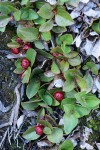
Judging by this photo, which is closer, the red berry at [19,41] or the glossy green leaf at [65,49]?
the glossy green leaf at [65,49]

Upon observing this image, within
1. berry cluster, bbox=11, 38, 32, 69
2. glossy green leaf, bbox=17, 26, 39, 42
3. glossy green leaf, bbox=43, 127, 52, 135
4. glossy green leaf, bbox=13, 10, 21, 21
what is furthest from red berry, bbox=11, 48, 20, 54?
glossy green leaf, bbox=43, 127, 52, 135

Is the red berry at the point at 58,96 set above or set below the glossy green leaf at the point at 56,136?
above

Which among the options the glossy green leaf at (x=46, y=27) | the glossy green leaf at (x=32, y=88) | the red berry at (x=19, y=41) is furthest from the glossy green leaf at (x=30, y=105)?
the glossy green leaf at (x=46, y=27)

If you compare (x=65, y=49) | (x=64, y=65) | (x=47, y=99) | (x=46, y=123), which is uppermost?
(x=65, y=49)

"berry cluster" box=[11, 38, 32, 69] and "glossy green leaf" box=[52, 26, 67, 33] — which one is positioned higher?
"glossy green leaf" box=[52, 26, 67, 33]

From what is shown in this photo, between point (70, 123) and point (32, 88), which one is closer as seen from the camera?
point (70, 123)

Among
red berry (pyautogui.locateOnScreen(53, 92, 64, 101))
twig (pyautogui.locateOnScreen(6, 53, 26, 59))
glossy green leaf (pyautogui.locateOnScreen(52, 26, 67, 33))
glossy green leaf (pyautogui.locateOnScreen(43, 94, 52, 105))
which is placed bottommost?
glossy green leaf (pyautogui.locateOnScreen(43, 94, 52, 105))

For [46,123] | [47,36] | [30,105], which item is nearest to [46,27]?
[47,36]

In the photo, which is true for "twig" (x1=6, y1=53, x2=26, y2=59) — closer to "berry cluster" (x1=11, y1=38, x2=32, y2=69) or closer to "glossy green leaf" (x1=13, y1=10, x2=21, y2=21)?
"berry cluster" (x1=11, y1=38, x2=32, y2=69)

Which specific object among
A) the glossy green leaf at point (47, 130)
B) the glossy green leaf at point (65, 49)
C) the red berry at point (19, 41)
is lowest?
the glossy green leaf at point (47, 130)

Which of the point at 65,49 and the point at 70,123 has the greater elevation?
the point at 65,49

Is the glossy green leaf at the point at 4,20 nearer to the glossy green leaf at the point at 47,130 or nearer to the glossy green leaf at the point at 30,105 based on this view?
the glossy green leaf at the point at 30,105

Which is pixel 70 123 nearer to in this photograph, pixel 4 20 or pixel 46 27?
pixel 46 27
